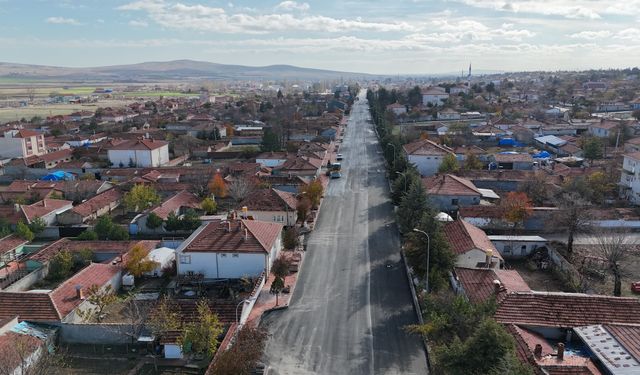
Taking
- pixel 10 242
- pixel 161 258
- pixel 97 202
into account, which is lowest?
pixel 10 242

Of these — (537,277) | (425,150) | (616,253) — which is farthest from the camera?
(425,150)

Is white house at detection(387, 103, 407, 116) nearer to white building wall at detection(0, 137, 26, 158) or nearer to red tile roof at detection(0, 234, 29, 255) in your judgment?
white building wall at detection(0, 137, 26, 158)

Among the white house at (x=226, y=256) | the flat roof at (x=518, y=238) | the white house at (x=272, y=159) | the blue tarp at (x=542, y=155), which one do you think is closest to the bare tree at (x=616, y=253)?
the flat roof at (x=518, y=238)

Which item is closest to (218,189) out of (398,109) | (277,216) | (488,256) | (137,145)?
(277,216)

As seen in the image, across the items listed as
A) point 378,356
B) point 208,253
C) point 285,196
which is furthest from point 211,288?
point 285,196

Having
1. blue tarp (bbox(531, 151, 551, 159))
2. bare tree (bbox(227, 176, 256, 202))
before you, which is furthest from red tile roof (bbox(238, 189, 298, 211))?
blue tarp (bbox(531, 151, 551, 159))

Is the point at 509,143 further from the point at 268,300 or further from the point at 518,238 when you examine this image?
the point at 268,300
